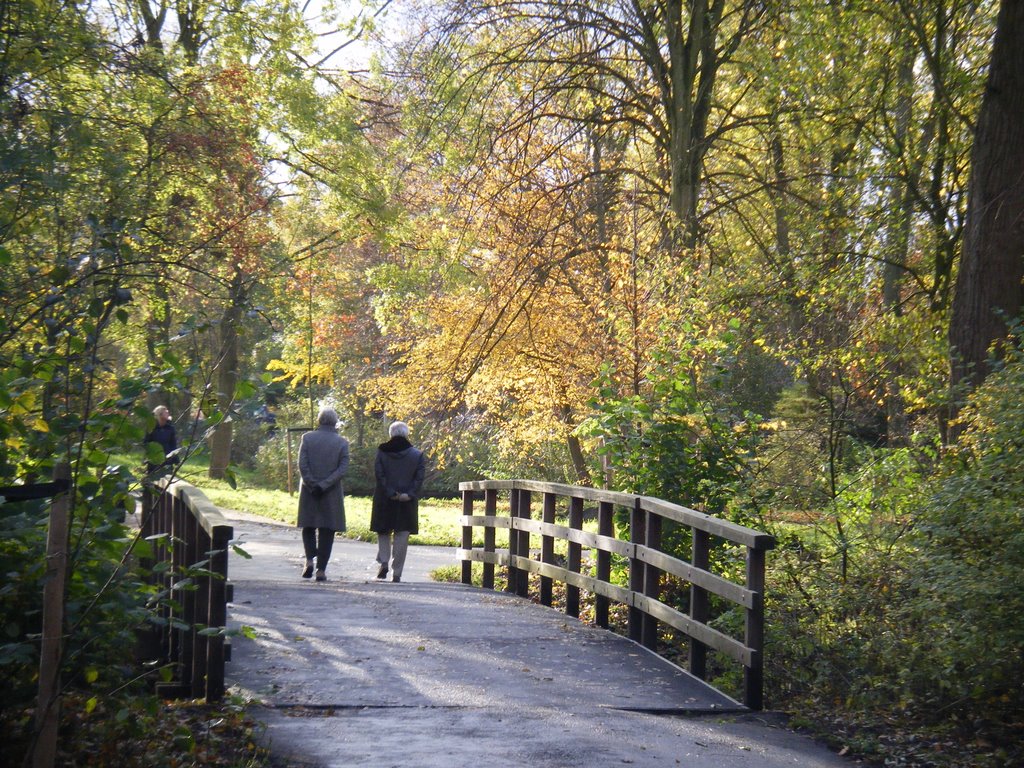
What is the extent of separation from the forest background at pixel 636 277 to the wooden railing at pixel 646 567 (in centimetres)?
55

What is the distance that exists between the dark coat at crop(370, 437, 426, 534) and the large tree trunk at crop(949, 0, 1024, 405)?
6.33 m

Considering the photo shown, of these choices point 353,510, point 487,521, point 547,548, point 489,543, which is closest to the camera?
point 547,548

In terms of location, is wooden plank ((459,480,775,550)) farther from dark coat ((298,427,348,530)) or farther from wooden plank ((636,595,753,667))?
dark coat ((298,427,348,530))

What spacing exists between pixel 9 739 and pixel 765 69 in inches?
475

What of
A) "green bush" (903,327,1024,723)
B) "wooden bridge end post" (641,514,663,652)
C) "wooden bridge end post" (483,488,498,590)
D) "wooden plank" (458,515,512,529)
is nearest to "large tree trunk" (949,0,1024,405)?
"green bush" (903,327,1024,723)

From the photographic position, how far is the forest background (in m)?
5.21

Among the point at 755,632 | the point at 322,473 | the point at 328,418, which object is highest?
the point at 328,418

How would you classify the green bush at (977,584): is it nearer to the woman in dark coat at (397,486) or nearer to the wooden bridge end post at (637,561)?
the wooden bridge end post at (637,561)

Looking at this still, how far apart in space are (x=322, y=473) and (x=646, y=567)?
4981mm

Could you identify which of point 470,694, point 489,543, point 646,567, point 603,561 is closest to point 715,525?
point 646,567

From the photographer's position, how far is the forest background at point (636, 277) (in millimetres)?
5207

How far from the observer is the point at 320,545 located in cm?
1346

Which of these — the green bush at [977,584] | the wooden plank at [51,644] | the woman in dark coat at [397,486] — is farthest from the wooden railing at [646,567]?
the wooden plank at [51,644]

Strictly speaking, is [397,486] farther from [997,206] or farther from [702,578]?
[997,206]
